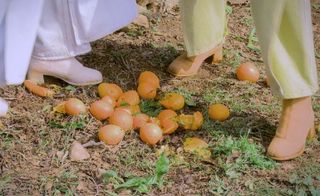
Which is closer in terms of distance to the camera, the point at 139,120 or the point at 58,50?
the point at 139,120

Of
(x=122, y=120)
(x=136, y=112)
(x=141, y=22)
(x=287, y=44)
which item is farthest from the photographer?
(x=141, y=22)

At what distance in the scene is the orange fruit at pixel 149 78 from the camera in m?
2.86

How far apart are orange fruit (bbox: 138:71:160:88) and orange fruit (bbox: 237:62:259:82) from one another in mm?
431

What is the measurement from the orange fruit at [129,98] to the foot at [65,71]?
0.25 metres

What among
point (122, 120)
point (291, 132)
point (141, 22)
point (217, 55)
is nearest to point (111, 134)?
point (122, 120)

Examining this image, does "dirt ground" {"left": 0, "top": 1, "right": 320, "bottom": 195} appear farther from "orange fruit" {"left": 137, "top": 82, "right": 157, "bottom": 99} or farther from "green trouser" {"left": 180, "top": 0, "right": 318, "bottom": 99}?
"green trouser" {"left": 180, "top": 0, "right": 318, "bottom": 99}

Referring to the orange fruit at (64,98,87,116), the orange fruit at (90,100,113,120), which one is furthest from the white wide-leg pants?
the orange fruit at (90,100,113,120)

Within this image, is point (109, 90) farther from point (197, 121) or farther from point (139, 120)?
point (197, 121)

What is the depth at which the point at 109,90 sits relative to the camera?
278cm

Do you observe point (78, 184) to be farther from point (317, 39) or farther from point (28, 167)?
point (317, 39)

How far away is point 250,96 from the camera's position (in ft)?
9.60

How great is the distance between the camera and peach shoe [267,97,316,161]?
95.5 inches

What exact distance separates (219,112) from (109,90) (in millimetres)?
507

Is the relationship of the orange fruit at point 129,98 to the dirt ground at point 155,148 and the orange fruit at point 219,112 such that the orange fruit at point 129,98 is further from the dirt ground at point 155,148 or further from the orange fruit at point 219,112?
the orange fruit at point 219,112
